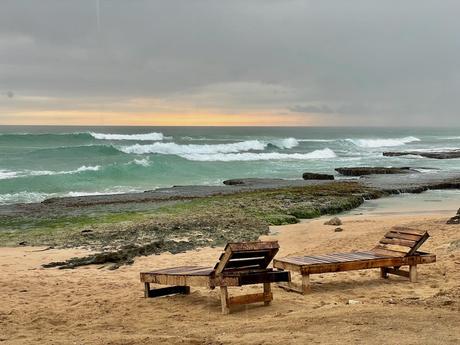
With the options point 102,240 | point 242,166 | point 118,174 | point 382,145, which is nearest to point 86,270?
point 102,240

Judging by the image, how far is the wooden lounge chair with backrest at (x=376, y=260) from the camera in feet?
27.7

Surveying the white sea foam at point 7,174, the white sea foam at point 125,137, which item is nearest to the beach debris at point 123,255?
the white sea foam at point 7,174

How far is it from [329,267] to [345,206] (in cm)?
1265

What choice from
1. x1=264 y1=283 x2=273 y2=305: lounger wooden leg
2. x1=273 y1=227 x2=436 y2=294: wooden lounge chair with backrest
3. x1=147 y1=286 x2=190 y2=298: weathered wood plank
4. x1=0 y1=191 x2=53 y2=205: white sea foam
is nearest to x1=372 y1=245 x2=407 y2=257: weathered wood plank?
x1=273 y1=227 x2=436 y2=294: wooden lounge chair with backrest

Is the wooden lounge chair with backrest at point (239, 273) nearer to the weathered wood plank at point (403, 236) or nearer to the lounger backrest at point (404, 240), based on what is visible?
the lounger backrest at point (404, 240)

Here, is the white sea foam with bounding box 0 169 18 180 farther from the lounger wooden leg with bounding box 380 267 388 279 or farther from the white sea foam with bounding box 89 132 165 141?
the white sea foam with bounding box 89 132 165 141

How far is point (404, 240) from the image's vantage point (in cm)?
941

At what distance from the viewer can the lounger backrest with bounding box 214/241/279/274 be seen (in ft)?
24.1

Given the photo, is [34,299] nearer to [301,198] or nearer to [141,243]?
[141,243]

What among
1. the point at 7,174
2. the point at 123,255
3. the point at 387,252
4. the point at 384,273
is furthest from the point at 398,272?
the point at 7,174

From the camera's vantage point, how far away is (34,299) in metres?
8.93

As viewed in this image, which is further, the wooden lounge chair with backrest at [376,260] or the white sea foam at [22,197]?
the white sea foam at [22,197]

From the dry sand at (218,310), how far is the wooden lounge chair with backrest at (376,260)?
0.22m

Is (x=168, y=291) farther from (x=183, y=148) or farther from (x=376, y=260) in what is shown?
(x=183, y=148)
